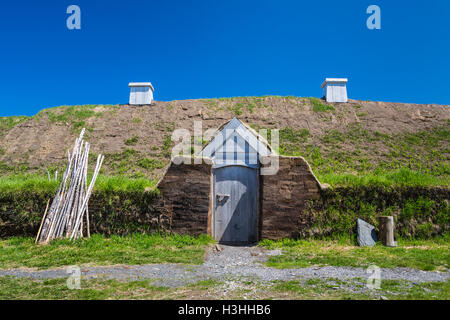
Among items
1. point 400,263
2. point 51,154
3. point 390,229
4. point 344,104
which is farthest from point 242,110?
point 400,263

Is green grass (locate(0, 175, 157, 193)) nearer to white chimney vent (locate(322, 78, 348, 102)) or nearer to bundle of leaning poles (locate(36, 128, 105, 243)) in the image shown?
bundle of leaning poles (locate(36, 128, 105, 243))

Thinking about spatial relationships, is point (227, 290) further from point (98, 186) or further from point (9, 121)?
point (9, 121)

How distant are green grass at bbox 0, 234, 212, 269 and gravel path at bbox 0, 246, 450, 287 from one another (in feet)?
1.41

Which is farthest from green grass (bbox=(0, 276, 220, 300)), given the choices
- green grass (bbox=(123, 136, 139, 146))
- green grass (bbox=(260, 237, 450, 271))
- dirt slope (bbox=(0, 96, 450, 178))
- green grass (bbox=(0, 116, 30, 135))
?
green grass (bbox=(0, 116, 30, 135))

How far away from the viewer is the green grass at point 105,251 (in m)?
6.10

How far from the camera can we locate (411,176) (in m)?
8.75

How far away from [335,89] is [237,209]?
1883cm

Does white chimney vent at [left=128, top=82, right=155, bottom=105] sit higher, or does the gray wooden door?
white chimney vent at [left=128, top=82, right=155, bottom=105]

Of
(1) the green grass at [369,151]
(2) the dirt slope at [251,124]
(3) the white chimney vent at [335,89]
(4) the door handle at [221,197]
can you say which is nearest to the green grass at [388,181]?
(4) the door handle at [221,197]

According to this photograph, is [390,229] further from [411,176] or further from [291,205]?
[291,205]

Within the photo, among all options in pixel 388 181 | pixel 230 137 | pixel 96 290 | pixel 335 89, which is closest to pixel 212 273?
pixel 96 290

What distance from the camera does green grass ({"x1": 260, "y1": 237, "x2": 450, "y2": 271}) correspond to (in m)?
5.93

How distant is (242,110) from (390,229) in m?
15.7

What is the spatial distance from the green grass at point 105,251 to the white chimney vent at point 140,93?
1671 centimetres
